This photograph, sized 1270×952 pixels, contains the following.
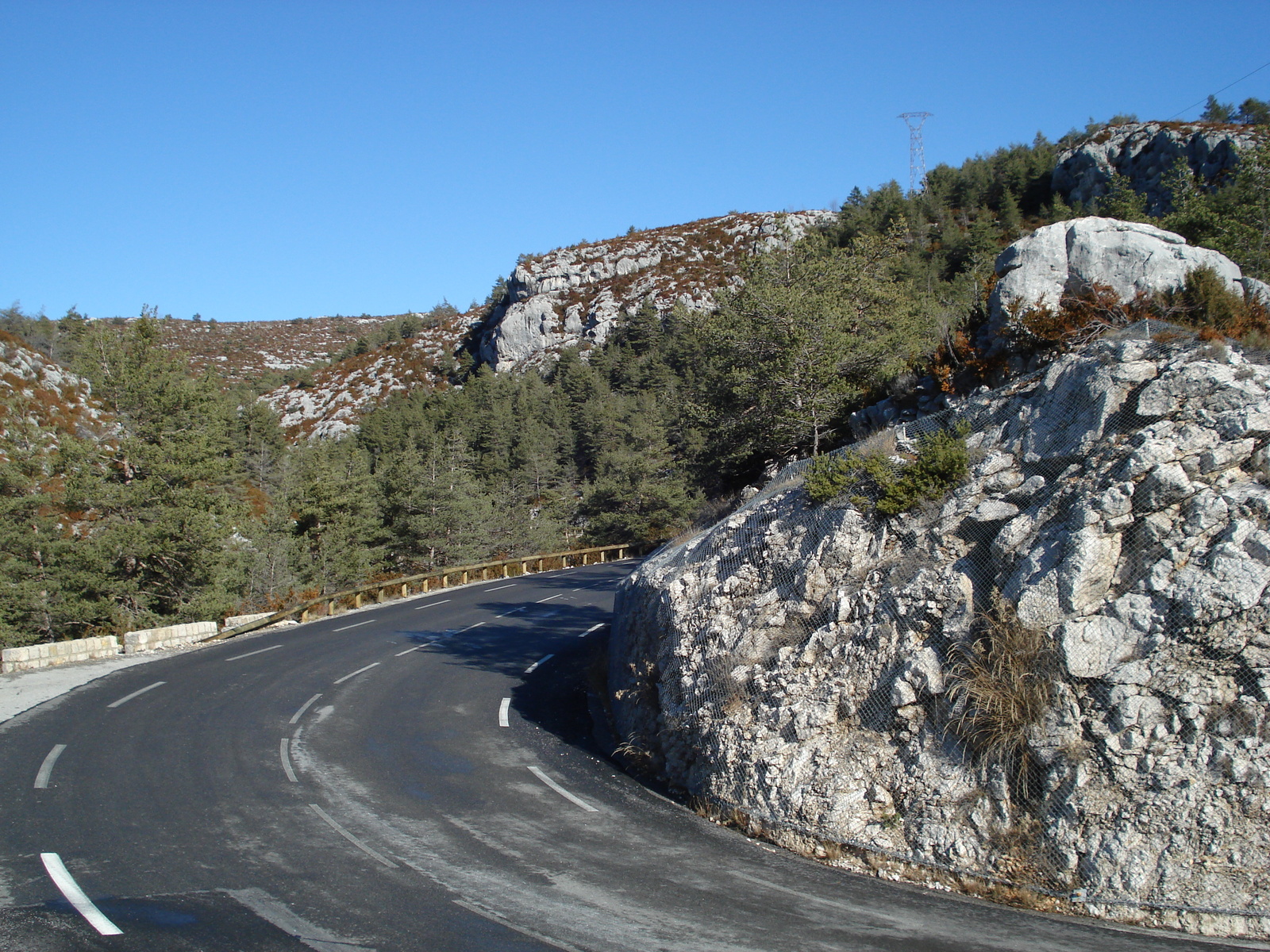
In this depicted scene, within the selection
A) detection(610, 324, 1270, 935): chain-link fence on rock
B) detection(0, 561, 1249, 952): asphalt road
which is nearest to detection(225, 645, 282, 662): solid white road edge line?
detection(0, 561, 1249, 952): asphalt road

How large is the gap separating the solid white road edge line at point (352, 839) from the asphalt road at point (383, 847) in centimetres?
2

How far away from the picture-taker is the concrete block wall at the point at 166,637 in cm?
1894

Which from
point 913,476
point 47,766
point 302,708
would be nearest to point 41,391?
point 302,708

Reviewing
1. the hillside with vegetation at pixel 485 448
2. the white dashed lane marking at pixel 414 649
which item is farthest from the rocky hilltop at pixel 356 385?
the white dashed lane marking at pixel 414 649

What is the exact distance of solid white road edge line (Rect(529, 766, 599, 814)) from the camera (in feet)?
32.7

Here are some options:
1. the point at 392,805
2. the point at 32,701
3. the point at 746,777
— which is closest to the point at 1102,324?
the point at 746,777

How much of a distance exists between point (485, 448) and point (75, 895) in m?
65.7

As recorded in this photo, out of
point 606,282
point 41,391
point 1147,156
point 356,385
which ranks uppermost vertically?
point 606,282

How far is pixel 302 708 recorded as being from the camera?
14.0 m

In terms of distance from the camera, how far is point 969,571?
930cm

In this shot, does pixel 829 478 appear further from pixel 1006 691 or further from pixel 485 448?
pixel 485 448

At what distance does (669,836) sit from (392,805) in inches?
137

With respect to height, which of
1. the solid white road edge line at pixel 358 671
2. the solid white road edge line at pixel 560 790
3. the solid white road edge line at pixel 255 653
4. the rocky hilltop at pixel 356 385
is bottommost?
the solid white road edge line at pixel 560 790

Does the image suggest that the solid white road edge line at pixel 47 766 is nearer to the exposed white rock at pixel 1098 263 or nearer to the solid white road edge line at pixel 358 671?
the solid white road edge line at pixel 358 671
